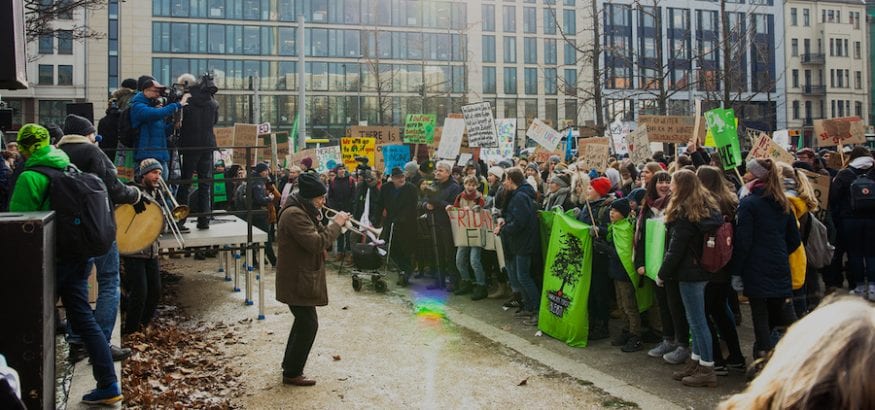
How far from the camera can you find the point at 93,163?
19.5ft

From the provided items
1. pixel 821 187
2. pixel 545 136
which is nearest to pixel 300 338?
pixel 821 187

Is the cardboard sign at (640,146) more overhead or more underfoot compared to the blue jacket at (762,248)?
more overhead

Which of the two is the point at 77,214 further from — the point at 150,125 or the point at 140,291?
the point at 150,125

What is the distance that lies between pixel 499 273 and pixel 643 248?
3709 mm

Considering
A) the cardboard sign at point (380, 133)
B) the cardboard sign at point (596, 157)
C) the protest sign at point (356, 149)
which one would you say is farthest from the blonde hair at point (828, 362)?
the cardboard sign at point (380, 133)

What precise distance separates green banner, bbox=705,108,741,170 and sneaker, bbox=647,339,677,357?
4208 millimetres

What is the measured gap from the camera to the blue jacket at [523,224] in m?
9.06

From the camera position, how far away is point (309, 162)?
17.5 metres

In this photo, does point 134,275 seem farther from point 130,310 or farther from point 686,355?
point 686,355

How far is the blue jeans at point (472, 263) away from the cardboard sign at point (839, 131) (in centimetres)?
837

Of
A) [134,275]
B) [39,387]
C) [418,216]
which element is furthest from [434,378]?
[418,216]

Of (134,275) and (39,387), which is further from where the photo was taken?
(134,275)

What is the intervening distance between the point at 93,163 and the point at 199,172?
3.81 m

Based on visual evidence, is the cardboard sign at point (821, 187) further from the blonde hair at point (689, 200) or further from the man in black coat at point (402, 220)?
the man in black coat at point (402, 220)
